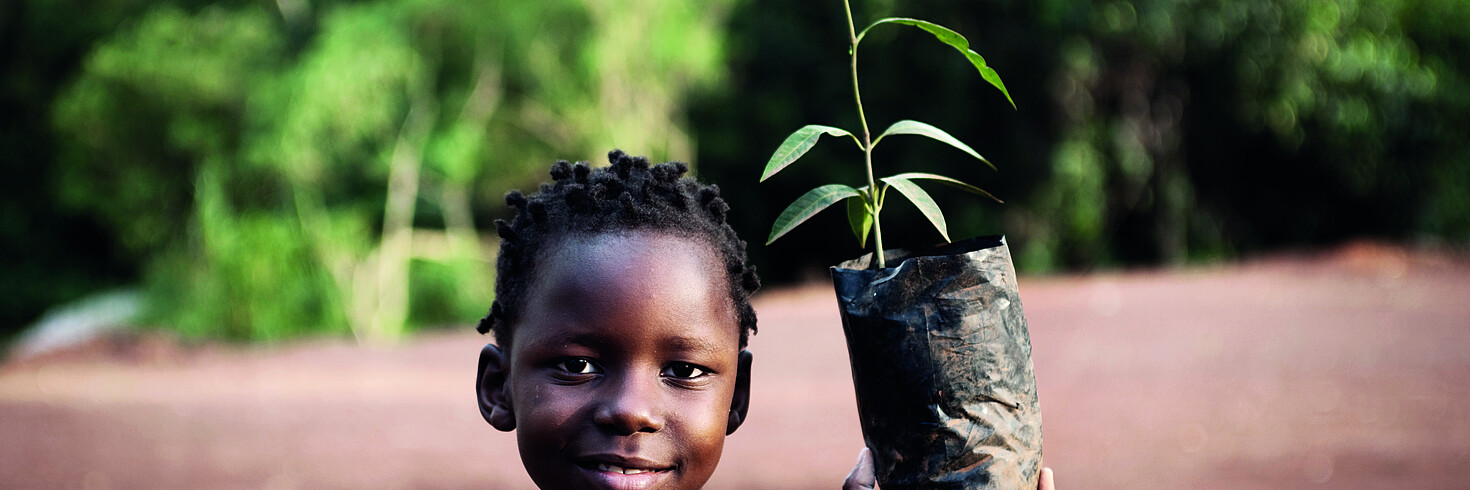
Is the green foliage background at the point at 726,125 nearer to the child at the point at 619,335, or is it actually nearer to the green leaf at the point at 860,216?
the child at the point at 619,335

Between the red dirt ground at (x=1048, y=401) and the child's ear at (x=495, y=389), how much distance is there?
359 cm

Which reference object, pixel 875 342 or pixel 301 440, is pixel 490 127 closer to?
pixel 301 440

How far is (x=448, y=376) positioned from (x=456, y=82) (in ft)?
20.7

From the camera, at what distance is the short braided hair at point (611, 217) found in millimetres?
1987

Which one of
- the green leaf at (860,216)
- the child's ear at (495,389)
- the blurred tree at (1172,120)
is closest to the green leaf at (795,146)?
the green leaf at (860,216)

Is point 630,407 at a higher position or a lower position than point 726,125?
lower

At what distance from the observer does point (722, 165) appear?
17.5 m

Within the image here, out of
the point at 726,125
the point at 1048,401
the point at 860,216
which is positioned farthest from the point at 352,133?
the point at 860,216

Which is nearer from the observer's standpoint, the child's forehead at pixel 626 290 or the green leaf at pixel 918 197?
the green leaf at pixel 918 197

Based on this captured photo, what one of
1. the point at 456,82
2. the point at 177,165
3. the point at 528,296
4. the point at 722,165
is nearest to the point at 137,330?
the point at 177,165

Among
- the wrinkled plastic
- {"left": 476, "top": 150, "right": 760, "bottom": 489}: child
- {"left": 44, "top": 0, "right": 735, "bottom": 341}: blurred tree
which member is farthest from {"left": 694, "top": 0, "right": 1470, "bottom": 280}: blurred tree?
the wrinkled plastic

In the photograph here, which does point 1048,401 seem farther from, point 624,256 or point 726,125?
point 726,125

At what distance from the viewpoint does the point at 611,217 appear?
1.97m

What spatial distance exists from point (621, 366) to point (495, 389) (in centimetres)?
37
